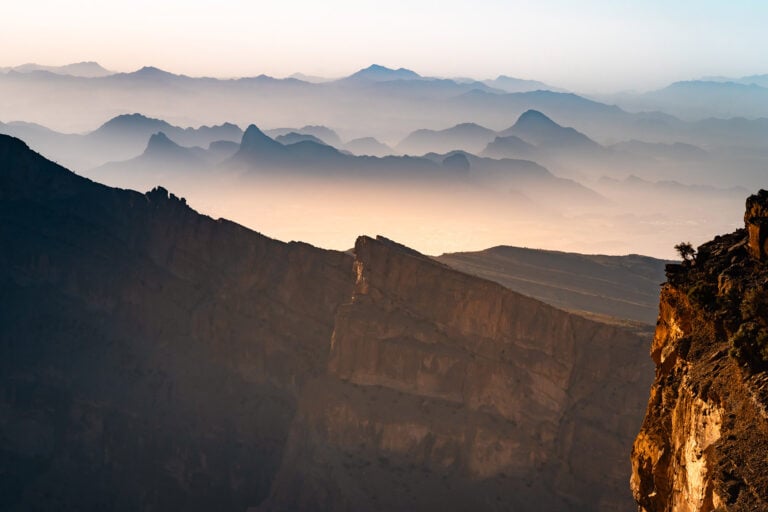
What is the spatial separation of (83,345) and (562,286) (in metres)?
57.1

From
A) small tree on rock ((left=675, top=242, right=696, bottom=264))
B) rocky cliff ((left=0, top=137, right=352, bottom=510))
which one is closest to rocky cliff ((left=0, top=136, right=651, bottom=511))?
rocky cliff ((left=0, top=137, right=352, bottom=510))


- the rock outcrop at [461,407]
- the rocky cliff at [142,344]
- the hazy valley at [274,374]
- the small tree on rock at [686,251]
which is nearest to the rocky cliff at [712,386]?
the small tree on rock at [686,251]

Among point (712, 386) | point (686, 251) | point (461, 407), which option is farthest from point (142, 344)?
point (712, 386)

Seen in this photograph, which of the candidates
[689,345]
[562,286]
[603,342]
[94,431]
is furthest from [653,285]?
[689,345]

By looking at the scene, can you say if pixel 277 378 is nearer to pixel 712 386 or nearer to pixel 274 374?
pixel 274 374

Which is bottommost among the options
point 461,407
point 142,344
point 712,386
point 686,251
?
point 142,344

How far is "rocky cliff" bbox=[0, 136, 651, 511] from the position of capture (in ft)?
260

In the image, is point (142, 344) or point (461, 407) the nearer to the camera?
point (461, 407)

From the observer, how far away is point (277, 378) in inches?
3580

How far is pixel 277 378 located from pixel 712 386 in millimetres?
68736

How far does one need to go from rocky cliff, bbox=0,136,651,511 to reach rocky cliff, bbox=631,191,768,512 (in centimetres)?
4955

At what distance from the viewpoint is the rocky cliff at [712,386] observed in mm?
22516

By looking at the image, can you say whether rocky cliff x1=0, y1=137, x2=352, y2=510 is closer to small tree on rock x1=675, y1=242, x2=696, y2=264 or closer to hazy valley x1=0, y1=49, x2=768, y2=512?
hazy valley x1=0, y1=49, x2=768, y2=512

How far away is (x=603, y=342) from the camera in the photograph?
8025cm
